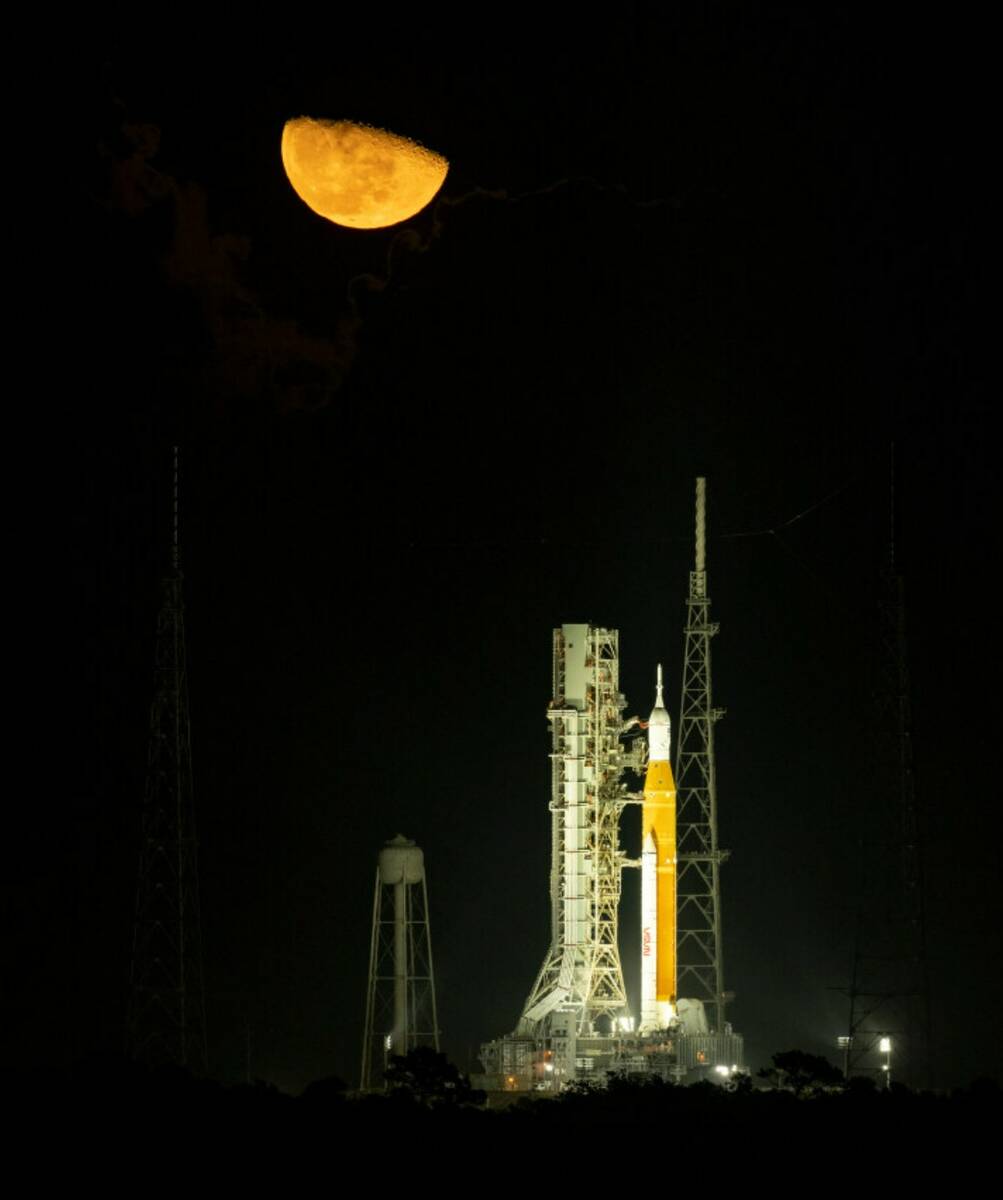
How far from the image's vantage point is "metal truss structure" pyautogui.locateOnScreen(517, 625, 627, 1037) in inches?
2454

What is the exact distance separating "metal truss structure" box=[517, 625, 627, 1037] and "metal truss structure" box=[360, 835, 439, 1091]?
2315 mm

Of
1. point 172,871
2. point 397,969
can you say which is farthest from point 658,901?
point 172,871

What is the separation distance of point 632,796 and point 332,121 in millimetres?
14470

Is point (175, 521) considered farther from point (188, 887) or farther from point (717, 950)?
point (717, 950)

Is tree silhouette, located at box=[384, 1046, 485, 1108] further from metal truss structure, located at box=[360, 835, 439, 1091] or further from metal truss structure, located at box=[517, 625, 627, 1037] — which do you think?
metal truss structure, located at box=[517, 625, 627, 1037]

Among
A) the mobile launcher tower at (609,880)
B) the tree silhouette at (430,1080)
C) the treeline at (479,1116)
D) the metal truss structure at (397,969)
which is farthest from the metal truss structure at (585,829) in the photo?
the treeline at (479,1116)

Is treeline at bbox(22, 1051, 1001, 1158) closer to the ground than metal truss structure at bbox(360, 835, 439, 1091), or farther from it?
closer to the ground

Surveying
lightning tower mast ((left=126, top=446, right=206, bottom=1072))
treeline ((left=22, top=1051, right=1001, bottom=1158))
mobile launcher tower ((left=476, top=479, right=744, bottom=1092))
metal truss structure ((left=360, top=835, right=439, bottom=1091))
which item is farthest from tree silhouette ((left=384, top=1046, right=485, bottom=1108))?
mobile launcher tower ((left=476, top=479, right=744, bottom=1092))

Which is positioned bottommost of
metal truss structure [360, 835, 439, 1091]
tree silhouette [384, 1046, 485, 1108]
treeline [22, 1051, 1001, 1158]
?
treeline [22, 1051, 1001, 1158]

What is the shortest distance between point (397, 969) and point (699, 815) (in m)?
7.18

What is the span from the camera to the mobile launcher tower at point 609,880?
61125mm

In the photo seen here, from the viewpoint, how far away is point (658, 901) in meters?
62.2

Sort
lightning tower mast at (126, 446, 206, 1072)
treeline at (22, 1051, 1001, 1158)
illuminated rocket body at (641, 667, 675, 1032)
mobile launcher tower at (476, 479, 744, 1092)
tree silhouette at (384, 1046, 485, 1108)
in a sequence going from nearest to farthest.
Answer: treeline at (22, 1051, 1001, 1158)
tree silhouette at (384, 1046, 485, 1108)
lightning tower mast at (126, 446, 206, 1072)
mobile launcher tower at (476, 479, 744, 1092)
illuminated rocket body at (641, 667, 675, 1032)

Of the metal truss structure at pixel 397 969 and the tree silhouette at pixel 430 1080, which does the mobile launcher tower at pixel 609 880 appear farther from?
the tree silhouette at pixel 430 1080
